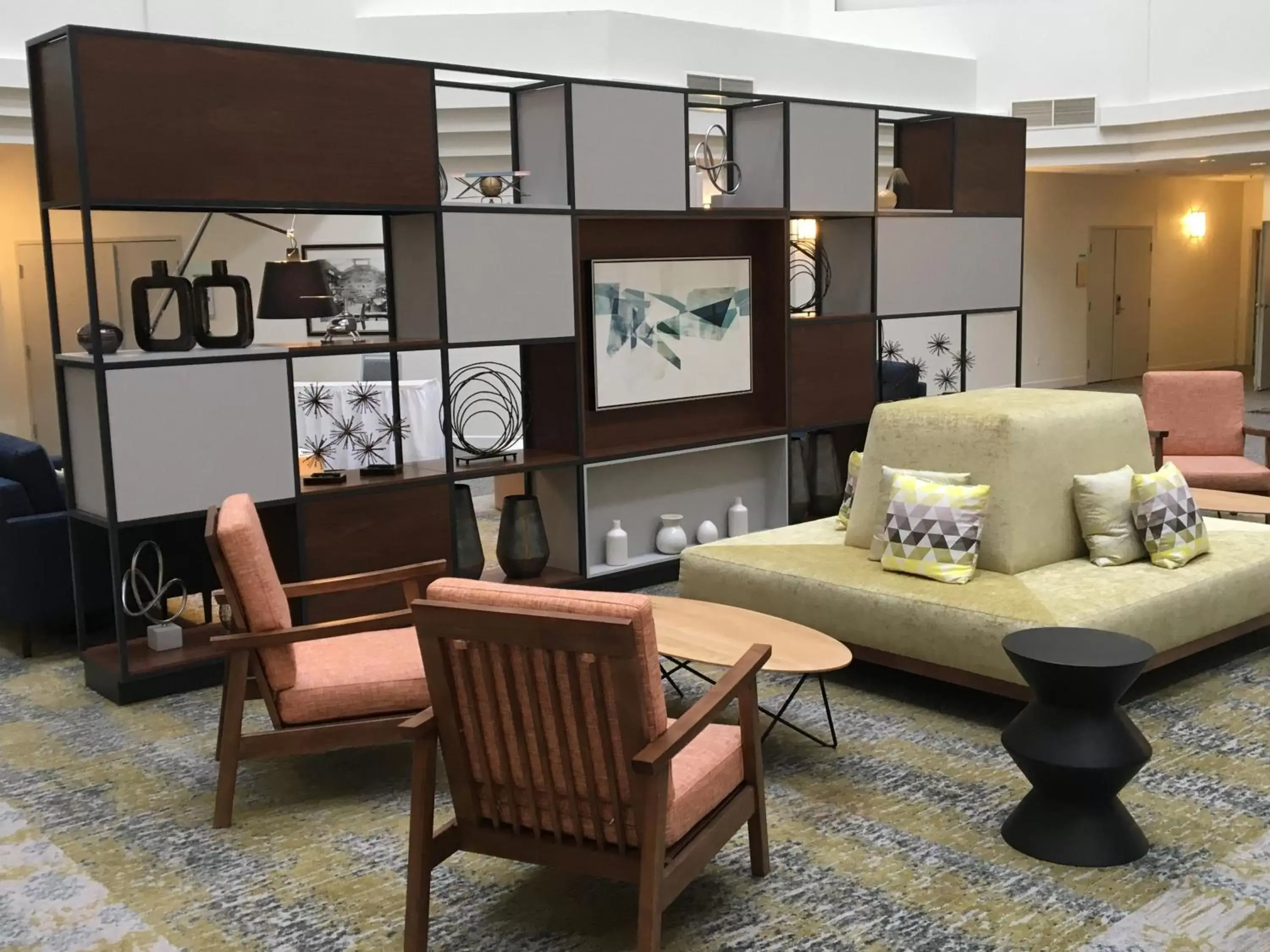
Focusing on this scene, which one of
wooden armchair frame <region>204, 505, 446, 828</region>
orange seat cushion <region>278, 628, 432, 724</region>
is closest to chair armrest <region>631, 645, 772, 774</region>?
orange seat cushion <region>278, 628, 432, 724</region>

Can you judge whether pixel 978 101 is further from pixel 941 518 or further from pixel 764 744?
pixel 764 744

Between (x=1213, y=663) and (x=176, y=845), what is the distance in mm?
3667

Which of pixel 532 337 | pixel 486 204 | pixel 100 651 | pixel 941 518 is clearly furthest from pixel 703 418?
pixel 100 651

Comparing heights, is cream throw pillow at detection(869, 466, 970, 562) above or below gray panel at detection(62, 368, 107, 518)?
below

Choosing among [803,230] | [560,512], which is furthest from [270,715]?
[803,230]

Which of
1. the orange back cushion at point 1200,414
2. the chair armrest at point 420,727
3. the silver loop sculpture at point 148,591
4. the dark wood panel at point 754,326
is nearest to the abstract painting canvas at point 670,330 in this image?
the dark wood panel at point 754,326

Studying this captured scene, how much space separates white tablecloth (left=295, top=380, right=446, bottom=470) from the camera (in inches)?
316

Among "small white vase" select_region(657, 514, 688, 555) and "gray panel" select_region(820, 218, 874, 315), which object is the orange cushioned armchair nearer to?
"gray panel" select_region(820, 218, 874, 315)

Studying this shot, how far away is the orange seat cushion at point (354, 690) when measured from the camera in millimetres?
3576

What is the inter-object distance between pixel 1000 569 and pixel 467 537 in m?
2.31

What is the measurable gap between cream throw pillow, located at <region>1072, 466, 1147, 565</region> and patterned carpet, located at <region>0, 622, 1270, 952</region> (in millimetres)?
547

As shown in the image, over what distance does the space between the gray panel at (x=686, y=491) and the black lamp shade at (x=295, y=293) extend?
65.8 inches

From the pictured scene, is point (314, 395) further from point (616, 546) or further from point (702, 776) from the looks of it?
point (702, 776)

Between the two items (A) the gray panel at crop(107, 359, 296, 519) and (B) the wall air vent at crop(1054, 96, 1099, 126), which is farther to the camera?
(B) the wall air vent at crop(1054, 96, 1099, 126)
